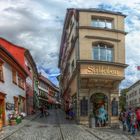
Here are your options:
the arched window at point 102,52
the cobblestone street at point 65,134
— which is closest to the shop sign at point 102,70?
the arched window at point 102,52

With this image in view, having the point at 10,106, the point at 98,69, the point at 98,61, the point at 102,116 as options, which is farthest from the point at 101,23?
the point at 10,106

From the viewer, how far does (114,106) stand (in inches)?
1321

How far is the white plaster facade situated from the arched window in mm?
59937

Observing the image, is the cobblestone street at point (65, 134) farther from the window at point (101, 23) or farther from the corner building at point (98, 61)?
the window at point (101, 23)

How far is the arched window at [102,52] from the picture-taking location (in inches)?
1300

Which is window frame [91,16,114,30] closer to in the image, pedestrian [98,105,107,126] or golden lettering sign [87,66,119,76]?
golden lettering sign [87,66,119,76]

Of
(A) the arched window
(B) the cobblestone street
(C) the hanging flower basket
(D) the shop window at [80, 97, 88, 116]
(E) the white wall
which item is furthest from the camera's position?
(A) the arched window

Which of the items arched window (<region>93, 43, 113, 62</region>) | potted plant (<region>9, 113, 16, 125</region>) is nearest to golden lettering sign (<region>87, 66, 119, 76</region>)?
arched window (<region>93, 43, 113, 62</region>)

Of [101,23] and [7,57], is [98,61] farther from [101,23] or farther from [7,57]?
[7,57]

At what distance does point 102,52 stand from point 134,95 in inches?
2974

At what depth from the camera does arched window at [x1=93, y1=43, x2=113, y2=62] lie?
108 ft

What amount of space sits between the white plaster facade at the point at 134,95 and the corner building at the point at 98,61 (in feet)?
195

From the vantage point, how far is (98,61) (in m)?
31.8

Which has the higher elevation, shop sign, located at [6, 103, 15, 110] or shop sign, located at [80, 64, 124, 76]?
shop sign, located at [80, 64, 124, 76]
